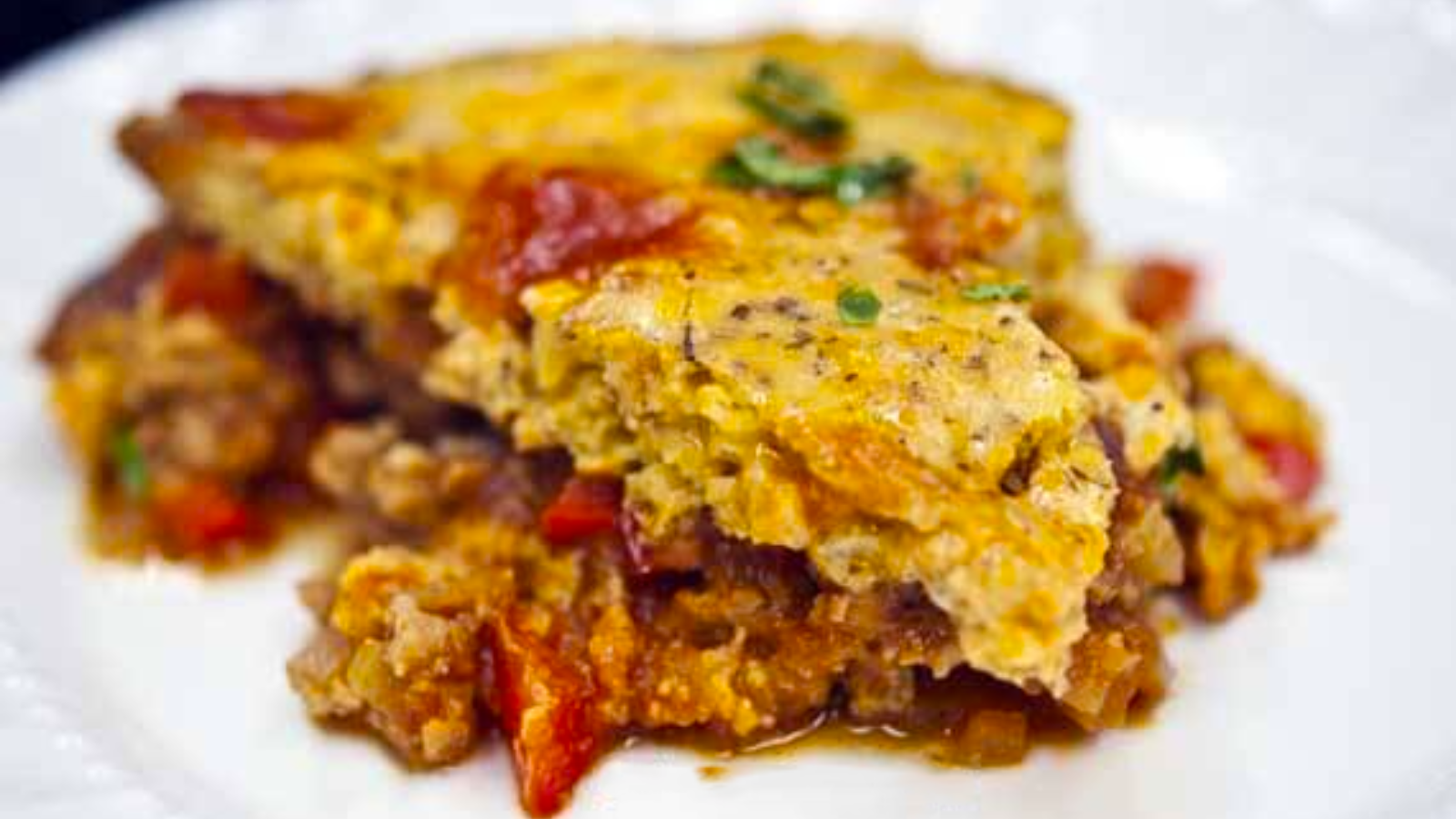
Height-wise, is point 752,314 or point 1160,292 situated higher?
point 752,314

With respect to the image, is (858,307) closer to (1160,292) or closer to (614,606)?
(614,606)

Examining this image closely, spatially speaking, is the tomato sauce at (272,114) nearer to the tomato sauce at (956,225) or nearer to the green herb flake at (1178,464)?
the tomato sauce at (956,225)

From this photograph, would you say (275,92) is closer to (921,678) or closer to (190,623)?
(190,623)

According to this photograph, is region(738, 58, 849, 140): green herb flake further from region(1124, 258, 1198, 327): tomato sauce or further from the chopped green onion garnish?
region(1124, 258, 1198, 327): tomato sauce

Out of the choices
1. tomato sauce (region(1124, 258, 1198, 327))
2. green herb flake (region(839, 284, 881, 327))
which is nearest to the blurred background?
tomato sauce (region(1124, 258, 1198, 327))

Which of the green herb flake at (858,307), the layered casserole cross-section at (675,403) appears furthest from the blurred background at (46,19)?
the green herb flake at (858,307)

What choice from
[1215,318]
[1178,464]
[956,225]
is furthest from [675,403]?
[1215,318]

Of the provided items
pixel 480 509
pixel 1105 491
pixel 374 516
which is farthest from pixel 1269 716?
pixel 374 516
